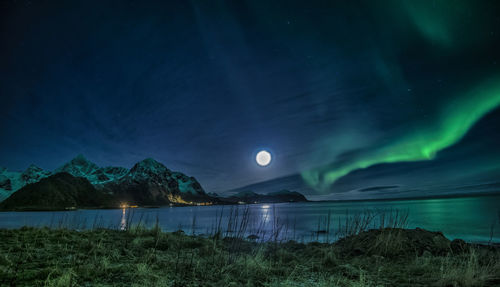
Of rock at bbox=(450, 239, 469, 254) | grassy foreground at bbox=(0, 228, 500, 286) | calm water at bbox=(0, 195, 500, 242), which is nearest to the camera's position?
grassy foreground at bbox=(0, 228, 500, 286)

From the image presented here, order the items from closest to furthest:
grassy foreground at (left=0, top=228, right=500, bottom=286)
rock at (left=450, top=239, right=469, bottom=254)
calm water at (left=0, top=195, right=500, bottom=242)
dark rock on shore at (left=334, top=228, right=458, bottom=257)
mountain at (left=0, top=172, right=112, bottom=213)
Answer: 1. grassy foreground at (left=0, top=228, right=500, bottom=286)
2. dark rock on shore at (left=334, top=228, right=458, bottom=257)
3. rock at (left=450, top=239, right=469, bottom=254)
4. calm water at (left=0, top=195, right=500, bottom=242)
5. mountain at (left=0, top=172, right=112, bottom=213)

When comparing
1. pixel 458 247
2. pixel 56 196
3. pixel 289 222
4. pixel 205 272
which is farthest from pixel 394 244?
pixel 56 196

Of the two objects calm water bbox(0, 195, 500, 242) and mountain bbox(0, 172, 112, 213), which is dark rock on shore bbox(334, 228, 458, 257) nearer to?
calm water bbox(0, 195, 500, 242)

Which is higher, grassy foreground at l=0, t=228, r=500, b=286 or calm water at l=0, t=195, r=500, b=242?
grassy foreground at l=0, t=228, r=500, b=286

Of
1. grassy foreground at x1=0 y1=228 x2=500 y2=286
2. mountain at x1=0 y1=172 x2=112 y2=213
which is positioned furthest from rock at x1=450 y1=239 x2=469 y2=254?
mountain at x1=0 y1=172 x2=112 y2=213

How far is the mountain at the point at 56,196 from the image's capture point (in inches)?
5261

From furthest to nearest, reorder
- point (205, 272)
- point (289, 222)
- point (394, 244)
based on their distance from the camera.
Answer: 1. point (289, 222)
2. point (394, 244)
3. point (205, 272)

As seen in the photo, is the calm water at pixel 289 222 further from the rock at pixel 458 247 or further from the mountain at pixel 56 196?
the mountain at pixel 56 196

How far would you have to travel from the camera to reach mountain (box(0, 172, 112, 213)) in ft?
438

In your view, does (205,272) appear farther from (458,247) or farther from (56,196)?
(56,196)

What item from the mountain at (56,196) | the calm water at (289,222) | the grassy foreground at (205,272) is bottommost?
the mountain at (56,196)

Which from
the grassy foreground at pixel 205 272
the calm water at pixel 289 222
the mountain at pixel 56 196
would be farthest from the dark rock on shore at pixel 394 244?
the mountain at pixel 56 196

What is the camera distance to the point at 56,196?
14375 cm

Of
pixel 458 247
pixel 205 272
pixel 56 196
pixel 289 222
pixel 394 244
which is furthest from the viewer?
pixel 56 196
